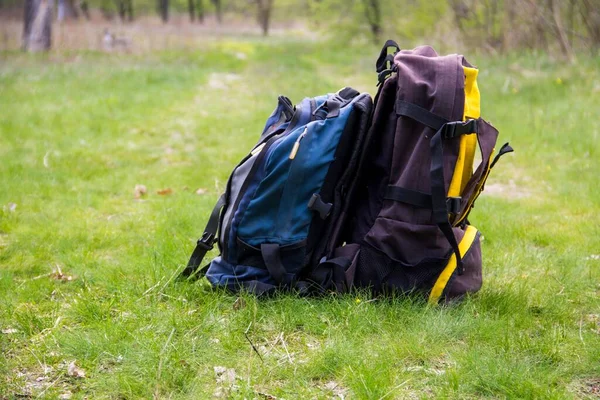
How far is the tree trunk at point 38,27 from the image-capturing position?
15.9m

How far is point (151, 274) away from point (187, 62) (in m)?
13.3

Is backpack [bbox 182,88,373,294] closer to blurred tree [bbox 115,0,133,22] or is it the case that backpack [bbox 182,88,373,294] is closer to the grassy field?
the grassy field

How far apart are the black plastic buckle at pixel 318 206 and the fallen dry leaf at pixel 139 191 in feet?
9.24

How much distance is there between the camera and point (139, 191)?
5777mm

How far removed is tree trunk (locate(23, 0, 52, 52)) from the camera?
1585 cm

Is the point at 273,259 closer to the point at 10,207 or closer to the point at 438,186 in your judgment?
the point at 438,186

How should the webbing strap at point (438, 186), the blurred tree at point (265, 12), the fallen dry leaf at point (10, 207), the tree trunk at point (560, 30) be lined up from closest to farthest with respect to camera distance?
the webbing strap at point (438, 186)
the fallen dry leaf at point (10, 207)
the tree trunk at point (560, 30)
the blurred tree at point (265, 12)

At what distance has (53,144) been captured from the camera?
7.18 meters

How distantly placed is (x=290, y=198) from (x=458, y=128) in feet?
2.83

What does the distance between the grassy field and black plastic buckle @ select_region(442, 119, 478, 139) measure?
820 millimetres

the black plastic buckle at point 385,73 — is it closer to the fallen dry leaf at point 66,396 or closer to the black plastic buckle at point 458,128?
the black plastic buckle at point 458,128

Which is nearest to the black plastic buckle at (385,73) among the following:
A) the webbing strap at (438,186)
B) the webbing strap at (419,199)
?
the webbing strap at (438,186)

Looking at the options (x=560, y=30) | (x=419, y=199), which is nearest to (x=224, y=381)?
(x=419, y=199)

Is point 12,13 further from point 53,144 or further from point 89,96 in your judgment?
point 53,144
